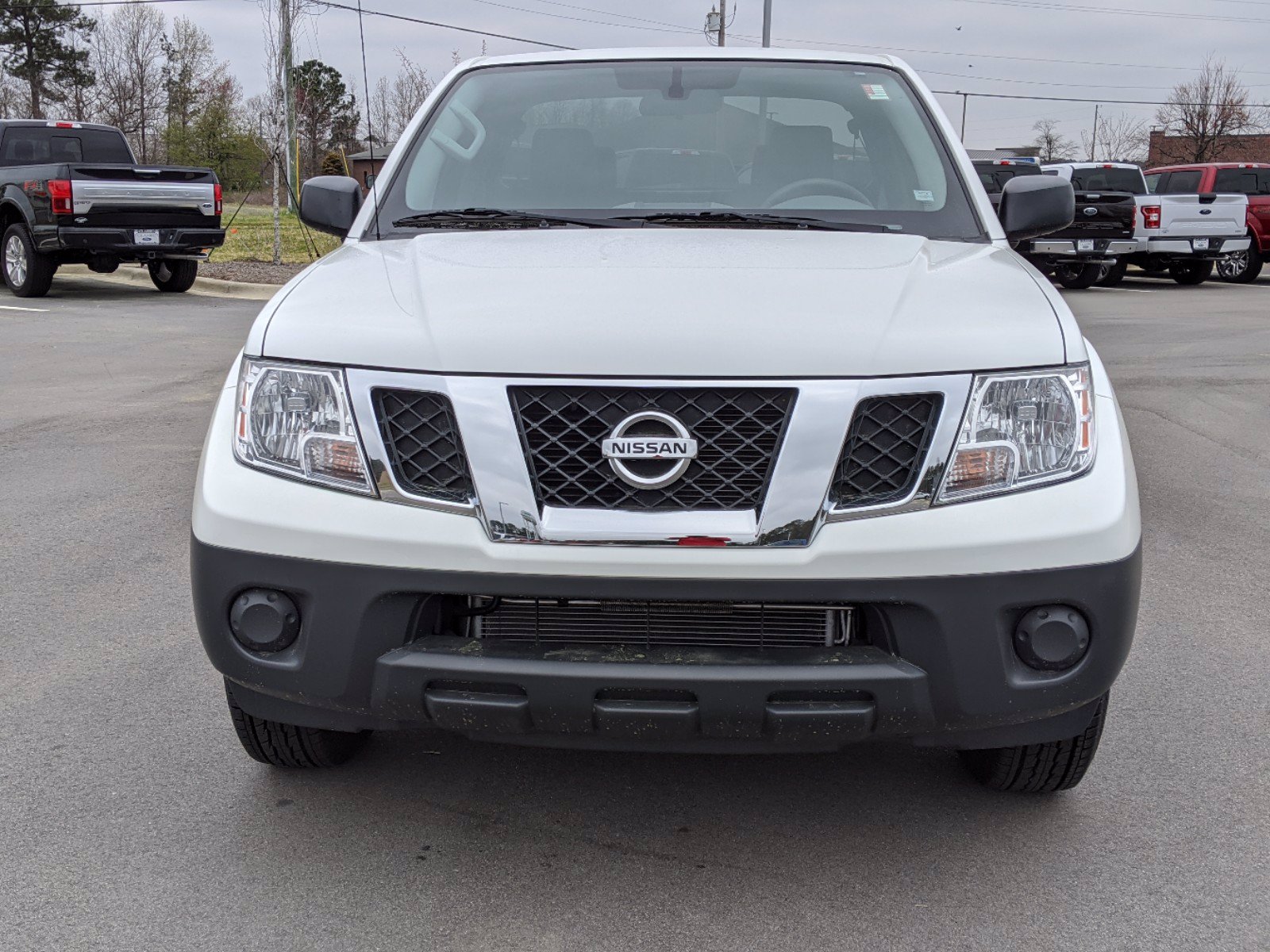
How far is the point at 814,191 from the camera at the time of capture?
12.1ft

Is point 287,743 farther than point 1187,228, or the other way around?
point 1187,228

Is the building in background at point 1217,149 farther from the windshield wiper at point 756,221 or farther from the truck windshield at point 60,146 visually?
the windshield wiper at point 756,221

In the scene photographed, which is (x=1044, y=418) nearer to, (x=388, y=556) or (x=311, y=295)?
(x=388, y=556)

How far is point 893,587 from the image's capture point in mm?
2373

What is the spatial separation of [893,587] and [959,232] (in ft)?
4.76

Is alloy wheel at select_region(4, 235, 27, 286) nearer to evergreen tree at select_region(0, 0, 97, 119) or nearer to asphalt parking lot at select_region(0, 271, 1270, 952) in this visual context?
asphalt parking lot at select_region(0, 271, 1270, 952)

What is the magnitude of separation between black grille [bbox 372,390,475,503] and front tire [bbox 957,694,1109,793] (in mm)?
1318

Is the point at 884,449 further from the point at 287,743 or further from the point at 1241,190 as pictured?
the point at 1241,190

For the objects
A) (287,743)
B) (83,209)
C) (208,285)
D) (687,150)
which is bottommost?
(208,285)

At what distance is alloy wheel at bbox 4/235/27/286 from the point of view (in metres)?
15.4

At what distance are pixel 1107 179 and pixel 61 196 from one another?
15.7 metres

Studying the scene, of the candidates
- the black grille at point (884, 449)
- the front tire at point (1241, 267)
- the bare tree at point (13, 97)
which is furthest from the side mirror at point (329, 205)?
the bare tree at point (13, 97)

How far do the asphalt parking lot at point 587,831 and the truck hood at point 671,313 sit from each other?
1.08 meters

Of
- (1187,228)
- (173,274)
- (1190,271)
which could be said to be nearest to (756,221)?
(173,274)
